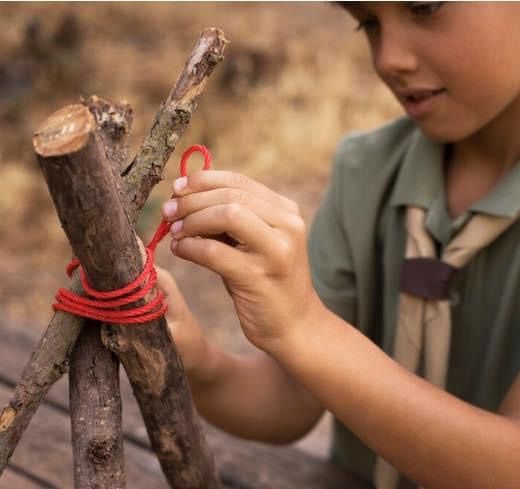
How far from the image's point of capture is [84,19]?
5656 millimetres

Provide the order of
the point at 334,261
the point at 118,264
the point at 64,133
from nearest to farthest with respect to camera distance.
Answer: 1. the point at 64,133
2. the point at 118,264
3. the point at 334,261

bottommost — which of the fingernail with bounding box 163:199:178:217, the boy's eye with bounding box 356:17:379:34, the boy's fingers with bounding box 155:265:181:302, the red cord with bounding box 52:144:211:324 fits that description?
the boy's fingers with bounding box 155:265:181:302

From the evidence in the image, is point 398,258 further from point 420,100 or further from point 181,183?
point 181,183

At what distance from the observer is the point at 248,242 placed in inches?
34.6

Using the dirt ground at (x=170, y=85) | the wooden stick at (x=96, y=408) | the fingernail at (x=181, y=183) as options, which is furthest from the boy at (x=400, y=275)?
the dirt ground at (x=170, y=85)

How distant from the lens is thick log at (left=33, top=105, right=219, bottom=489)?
750 millimetres

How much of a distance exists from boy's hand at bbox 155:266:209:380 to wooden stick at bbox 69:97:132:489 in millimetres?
186

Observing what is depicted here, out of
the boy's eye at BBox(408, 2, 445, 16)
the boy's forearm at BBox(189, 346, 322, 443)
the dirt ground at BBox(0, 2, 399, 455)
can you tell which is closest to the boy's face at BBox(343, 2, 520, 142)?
the boy's eye at BBox(408, 2, 445, 16)

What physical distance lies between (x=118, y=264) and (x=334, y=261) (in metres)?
0.70

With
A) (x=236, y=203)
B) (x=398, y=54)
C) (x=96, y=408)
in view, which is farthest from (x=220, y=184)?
(x=398, y=54)

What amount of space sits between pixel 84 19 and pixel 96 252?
5.17 metres

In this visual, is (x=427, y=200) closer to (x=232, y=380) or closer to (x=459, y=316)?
(x=459, y=316)

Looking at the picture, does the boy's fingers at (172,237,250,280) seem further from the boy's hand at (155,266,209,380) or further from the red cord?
the boy's hand at (155,266,209,380)

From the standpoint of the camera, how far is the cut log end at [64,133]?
0.74m
